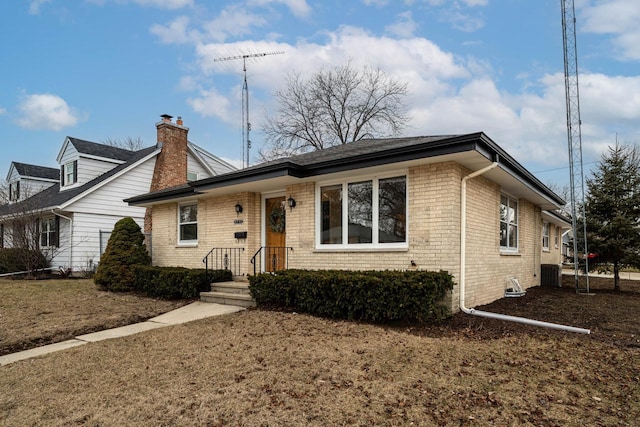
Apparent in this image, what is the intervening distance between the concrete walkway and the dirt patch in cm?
28

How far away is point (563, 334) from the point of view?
5934mm

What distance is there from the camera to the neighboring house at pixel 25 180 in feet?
69.4

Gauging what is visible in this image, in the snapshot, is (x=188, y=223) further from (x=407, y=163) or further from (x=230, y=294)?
(x=407, y=163)

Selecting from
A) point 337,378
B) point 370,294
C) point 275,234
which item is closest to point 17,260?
point 275,234

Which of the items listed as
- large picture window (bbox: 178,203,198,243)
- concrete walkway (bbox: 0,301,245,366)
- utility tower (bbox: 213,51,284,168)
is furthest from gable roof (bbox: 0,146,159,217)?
concrete walkway (bbox: 0,301,245,366)

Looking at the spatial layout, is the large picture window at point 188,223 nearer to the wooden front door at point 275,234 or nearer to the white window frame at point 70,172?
the wooden front door at point 275,234

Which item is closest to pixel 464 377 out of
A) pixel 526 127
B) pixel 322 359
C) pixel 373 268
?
pixel 322 359

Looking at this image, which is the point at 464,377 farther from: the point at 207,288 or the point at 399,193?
the point at 207,288

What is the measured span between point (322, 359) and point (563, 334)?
376 cm

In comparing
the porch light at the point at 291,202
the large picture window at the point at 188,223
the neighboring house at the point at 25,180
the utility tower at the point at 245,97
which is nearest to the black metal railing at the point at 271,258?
the porch light at the point at 291,202

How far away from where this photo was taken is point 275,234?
10516 millimetres

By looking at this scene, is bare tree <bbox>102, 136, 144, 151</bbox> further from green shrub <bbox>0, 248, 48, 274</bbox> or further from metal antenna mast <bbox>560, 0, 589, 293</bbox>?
metal antenna mast <bbox>560, 0, 589, 293</bbox>

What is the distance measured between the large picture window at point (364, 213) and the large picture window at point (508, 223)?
371 cm

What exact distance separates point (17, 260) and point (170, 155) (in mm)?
7189
